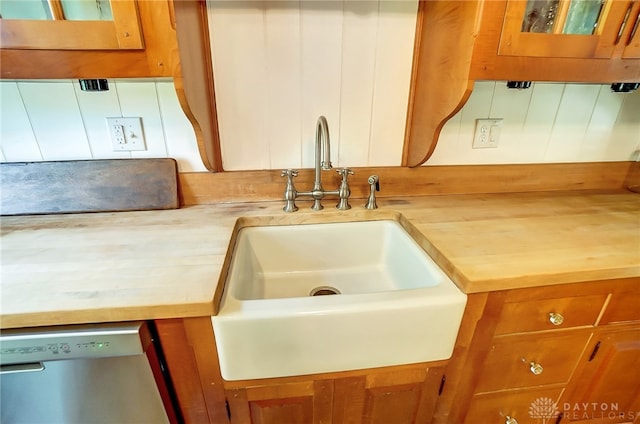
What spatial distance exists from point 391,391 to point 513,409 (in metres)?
0.45

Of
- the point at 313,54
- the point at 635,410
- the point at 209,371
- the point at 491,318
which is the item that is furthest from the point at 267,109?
the point at 635,410

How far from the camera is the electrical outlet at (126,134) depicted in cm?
98

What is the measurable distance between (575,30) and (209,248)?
1.13 m

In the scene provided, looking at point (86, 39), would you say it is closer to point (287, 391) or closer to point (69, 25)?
point (69, 25)

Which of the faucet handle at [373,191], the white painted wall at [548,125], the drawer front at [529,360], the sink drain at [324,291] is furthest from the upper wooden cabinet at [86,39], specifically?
the drawer front at [529,360]

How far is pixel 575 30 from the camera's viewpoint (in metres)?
0.80

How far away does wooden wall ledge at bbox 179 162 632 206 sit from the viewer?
1.09 metres

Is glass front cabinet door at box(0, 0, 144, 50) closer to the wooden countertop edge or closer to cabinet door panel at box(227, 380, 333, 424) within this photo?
the wooden countertop edge

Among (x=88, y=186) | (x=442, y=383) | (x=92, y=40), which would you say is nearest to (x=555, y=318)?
(x=442, y=383)

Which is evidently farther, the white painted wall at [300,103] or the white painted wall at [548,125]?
the white painted wall at [548,125]

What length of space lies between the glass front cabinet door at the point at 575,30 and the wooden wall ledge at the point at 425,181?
0.47 metres

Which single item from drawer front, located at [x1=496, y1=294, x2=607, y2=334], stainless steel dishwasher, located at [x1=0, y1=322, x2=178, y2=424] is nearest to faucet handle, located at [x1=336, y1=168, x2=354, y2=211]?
drawer front, located at [x1=496, y1=294, x2=607, y2=334]

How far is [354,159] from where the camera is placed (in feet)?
3.75

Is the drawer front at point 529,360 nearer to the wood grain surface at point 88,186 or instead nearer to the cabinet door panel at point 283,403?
the cabinet door panel at point 283,403
